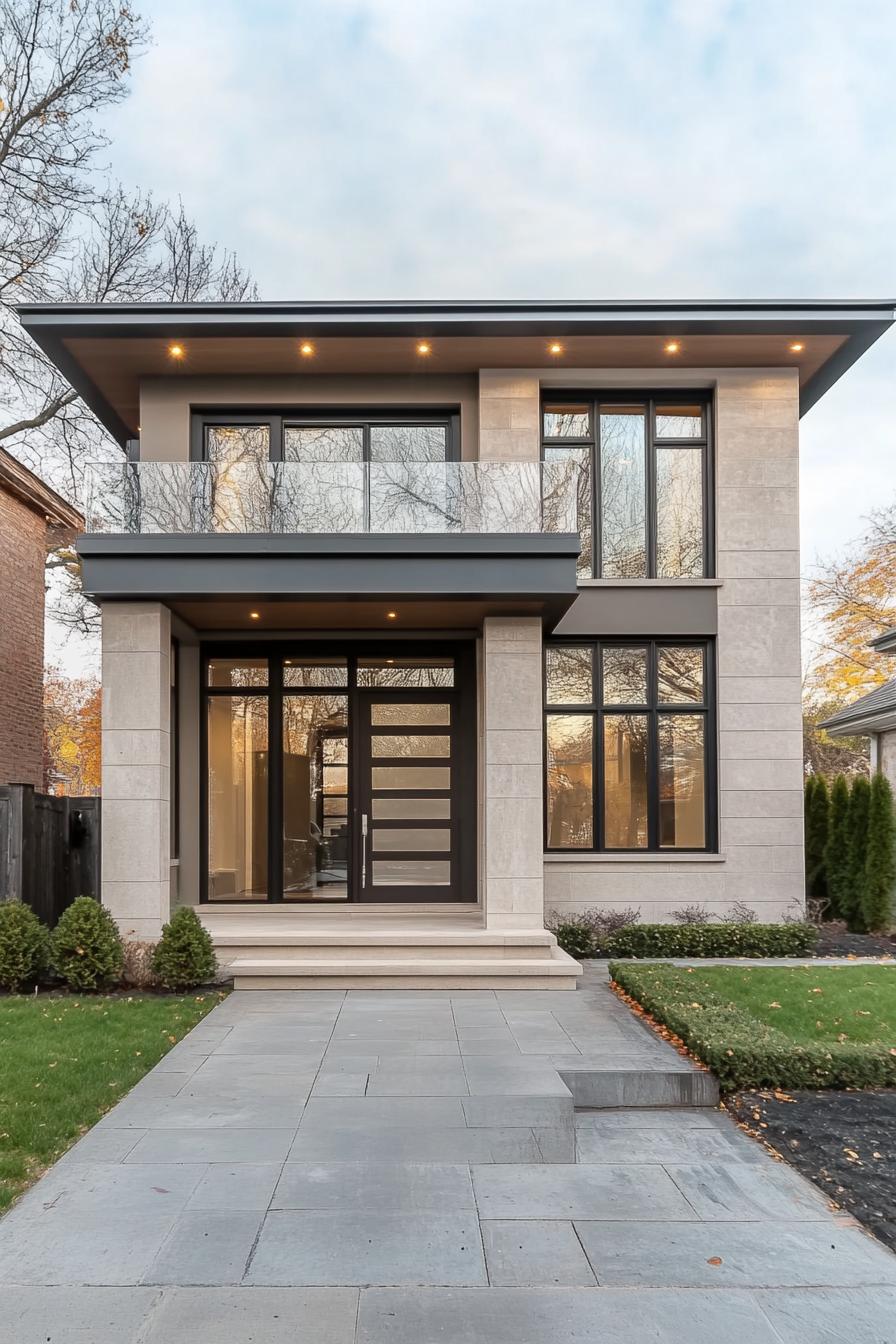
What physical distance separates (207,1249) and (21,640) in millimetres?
14585

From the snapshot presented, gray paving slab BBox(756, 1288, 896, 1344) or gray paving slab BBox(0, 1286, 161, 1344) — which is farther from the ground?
gray paving slab BBox(0, 1286, 161, 1344)

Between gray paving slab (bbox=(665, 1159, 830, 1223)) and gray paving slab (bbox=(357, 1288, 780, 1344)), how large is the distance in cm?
79

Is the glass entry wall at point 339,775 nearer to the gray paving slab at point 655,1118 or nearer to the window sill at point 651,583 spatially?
the window sill at point 651,583

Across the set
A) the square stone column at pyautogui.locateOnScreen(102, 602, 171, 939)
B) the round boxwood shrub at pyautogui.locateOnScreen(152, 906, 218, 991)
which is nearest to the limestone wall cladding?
the round boxwood shrub at pyautogui.locateOnScreen(152, 906, 218, 991)

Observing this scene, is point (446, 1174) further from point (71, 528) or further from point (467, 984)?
point (71, 528)

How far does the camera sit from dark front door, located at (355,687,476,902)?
39.2ft

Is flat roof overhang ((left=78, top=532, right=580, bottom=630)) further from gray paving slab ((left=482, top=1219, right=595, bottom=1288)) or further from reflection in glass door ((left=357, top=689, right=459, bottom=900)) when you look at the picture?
gray paving slab ((left=482, top=1219, right=595, bottom=1288))

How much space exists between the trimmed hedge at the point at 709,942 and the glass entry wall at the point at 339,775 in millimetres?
2174

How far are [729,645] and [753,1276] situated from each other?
898 cm

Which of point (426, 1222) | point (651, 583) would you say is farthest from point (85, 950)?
point (651, 583)

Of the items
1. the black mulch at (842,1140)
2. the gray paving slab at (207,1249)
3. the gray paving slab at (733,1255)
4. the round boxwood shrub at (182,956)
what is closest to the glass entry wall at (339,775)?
the round boxwood shrub at (182,956)

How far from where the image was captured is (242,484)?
10.4 metres

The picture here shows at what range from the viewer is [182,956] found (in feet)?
29.0

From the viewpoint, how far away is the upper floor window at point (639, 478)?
12.2 metres
